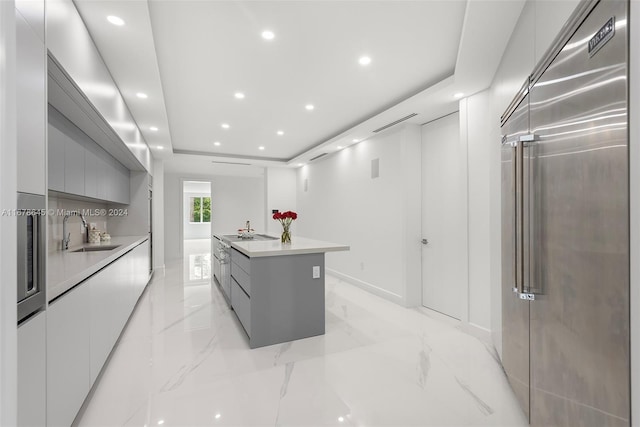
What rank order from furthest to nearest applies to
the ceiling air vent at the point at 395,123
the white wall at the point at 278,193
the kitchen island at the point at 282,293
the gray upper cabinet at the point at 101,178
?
the white wall at the point at 278,193 < the ceiling air vent at the point at 395,123 < the gray upper cabinet at the point at 101,178 < the kitchen island at the point at 282,293

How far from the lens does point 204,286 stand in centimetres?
517

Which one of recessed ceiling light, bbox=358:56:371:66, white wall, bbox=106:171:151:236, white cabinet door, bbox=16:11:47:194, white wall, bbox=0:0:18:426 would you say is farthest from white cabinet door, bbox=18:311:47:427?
white wall, bbox=106:171:151:236

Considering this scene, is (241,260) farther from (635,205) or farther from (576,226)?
(635,205)

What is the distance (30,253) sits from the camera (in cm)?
120

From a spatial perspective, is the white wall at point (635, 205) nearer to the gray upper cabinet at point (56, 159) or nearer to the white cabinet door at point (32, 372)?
the white cabinet door at point (32, 372)

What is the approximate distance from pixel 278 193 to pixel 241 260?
15.6 feet

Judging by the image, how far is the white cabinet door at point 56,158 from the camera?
2.23 metres

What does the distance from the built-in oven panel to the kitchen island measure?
5.10 feet

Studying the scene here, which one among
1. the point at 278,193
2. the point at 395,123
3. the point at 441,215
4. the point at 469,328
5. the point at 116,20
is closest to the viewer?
the point at 116,20

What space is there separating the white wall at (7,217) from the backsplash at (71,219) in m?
2.69

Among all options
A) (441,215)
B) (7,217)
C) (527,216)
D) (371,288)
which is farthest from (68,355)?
(371,288)

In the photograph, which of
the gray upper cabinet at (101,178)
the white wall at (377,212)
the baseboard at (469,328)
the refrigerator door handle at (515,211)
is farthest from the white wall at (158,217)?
the refrigerator door handle at (515,211)

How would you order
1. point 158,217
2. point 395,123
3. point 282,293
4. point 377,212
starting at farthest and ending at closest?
point 158,217 < point 377,212 < point 395,123 < point 282,293

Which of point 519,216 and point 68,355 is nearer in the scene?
point 68,355
